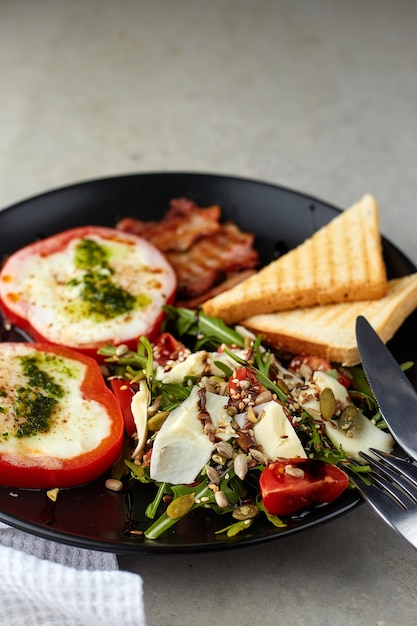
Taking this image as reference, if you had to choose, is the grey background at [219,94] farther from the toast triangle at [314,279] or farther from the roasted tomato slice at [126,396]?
the roasted tomato slice at [126,396]

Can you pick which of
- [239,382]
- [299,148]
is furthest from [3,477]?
[299,148]

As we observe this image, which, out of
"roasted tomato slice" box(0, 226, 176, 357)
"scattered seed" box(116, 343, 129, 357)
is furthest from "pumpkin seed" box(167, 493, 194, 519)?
"roasted tomato slice" box(0, 226, 176, 357)

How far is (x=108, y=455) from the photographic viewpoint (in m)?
2.78

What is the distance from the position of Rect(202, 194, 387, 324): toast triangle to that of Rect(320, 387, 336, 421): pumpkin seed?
830 mm

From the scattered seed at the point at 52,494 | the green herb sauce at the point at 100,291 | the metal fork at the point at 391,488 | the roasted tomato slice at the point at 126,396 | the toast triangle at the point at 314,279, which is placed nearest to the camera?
the metal fork at the point at 391,488

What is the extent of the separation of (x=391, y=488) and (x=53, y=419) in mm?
1227

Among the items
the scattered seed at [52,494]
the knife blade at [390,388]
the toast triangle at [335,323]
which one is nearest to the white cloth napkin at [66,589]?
the scattered seed at [52,494]

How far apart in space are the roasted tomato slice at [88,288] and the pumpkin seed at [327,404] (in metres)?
0.91

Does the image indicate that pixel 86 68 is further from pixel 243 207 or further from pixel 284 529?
pixel 284 529

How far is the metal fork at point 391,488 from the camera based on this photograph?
2.50 metres

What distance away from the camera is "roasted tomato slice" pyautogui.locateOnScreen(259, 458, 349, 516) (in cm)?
250

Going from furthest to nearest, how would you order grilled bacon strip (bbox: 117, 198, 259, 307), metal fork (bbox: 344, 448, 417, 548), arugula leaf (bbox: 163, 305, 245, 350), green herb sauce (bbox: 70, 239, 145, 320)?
grilled bacon strip (bbox: 117, 198, 259, 307), green herb sauce (bbox: 70, 239, 145, 320), arugula leaf (bbox: 163, 305, 245, 350), metal fork (bbox: 344, 448, 417, 548)

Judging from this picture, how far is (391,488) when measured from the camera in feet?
8.57

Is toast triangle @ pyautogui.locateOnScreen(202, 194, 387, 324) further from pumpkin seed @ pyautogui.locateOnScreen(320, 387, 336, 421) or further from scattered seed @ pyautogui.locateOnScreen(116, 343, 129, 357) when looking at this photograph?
pumpkin seed @ pyautogui.locateOnScreen(320, 387, 336, 421)
